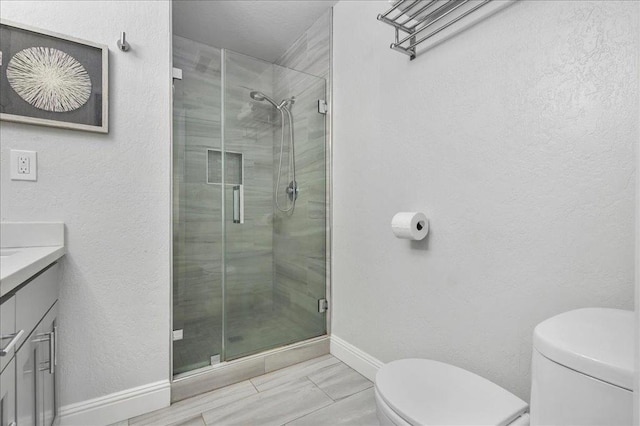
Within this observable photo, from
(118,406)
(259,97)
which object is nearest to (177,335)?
(118,406)

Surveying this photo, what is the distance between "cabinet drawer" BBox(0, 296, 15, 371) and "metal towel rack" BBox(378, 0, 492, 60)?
5.44 feet

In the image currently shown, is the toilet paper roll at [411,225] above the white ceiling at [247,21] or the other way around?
the other way around

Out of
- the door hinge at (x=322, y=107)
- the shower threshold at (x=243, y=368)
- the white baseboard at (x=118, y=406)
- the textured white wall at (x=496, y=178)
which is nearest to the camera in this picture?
the textured white wall at (x=496, y=178)

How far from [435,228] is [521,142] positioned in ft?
1.66

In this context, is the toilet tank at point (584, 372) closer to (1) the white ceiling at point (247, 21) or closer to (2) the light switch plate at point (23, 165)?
(2) the light switch plate at point (23, 165)

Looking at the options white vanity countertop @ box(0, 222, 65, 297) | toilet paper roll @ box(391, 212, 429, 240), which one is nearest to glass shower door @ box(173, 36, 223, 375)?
white vanity countertop @ box(0, 222, 65, 297)

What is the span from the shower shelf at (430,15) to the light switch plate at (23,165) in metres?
1.64

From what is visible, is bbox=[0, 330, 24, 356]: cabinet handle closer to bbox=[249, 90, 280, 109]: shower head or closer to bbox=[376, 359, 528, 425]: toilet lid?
bbox=[376, 359, 528, 425]: toilet lid

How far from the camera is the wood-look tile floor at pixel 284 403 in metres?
1.46

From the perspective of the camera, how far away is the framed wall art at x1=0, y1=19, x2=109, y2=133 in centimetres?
126

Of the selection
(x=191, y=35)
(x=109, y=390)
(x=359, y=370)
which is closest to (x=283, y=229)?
(x=359, y=370)

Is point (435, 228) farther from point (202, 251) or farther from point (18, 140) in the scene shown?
point (18, 140)

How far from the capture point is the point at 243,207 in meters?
1.89

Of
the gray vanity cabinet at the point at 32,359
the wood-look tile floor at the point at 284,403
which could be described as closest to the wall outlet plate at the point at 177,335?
the wood-look tile floor at the point at 284,403
